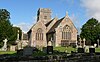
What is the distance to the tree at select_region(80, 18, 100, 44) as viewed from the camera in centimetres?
7531

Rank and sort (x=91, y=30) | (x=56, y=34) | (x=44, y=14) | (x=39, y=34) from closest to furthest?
1. (x=56, y=34)
2. (x=39, y=34)
3. (x=91, y=30)
4. (x=44, y=14)

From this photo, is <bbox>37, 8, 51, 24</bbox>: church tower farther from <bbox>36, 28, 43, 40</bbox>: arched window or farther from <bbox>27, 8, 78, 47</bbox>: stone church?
<bbox>36, 28, 43, 40</bbox>: arched window

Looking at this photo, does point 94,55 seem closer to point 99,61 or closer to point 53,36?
point 99,61

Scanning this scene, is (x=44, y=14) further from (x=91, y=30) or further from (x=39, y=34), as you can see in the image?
(x=39, y=34)

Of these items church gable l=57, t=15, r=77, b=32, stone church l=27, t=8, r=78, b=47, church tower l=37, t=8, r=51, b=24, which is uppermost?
church tower l=37, t=8, r=51, b=24

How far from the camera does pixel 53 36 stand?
2623 inches

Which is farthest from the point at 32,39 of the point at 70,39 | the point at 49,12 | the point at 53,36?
the point at 49,12

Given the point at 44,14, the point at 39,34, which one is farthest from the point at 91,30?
the point at 44,14

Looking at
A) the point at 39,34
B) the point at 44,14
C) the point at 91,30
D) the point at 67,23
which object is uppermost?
the point at 44,14

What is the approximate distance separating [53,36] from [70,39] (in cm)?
494

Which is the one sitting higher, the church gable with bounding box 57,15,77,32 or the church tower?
the church tower

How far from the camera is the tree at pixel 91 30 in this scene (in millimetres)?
75312

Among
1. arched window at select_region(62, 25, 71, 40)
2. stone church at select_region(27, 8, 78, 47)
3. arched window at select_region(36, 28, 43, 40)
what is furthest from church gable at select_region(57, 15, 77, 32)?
arched window at select_region(36, 28, 43, 40)

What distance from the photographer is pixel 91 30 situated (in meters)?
77.6
